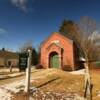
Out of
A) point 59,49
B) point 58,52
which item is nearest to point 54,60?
point 58,52

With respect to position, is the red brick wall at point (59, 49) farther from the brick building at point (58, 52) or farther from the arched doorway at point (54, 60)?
the arched doorway at point (54, 60)

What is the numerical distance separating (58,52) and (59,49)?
596 mm

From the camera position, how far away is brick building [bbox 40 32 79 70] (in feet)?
94.5

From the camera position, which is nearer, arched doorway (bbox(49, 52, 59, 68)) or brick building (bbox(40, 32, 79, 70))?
brick building (bbox(40, 32, 79, 70))

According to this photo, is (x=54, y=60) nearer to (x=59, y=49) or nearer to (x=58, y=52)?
(x=58, y=52)

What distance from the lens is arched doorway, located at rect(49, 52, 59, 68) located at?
98.2 feet

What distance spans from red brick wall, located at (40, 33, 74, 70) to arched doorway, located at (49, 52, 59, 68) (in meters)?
0.68

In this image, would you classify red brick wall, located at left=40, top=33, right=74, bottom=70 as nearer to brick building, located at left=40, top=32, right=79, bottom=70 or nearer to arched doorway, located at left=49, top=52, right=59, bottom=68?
brick building, located at left=40, top=32, right=79, bottom=70

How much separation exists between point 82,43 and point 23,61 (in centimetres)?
2890

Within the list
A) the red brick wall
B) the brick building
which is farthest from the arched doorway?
the red brick wall

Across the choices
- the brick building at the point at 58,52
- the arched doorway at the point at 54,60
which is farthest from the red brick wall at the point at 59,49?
the arched doorway at the point at 54,60

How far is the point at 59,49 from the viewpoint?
29000mm

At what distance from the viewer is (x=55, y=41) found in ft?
99.9

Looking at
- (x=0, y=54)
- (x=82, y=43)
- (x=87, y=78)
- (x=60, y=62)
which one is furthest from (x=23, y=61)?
(x=0, y=54)
